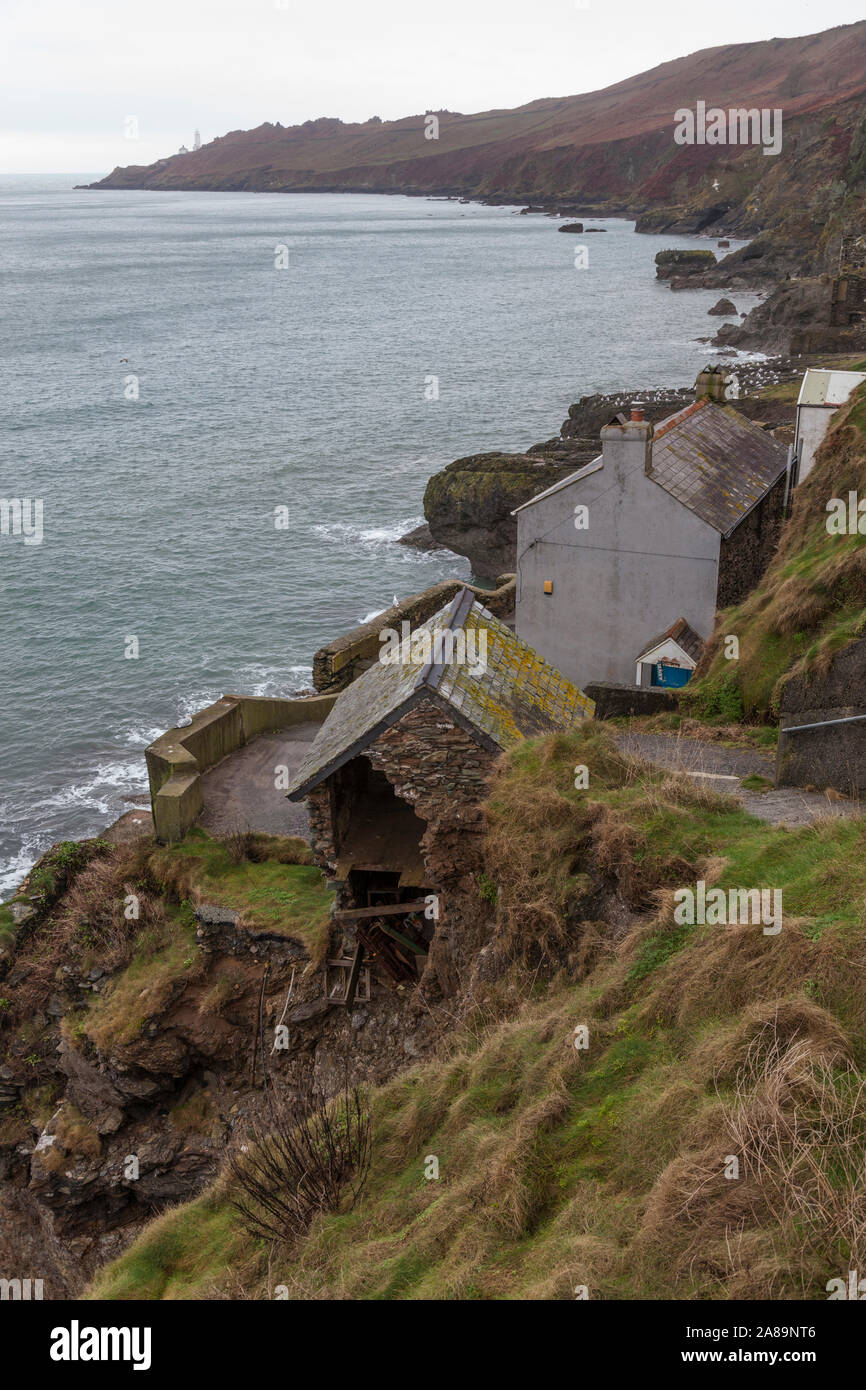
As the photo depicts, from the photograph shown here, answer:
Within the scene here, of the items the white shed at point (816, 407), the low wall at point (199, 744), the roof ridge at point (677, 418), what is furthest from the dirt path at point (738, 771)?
the roof ridge at point (677, 418)

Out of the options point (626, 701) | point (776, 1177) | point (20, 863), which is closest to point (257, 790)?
point (626, 701)

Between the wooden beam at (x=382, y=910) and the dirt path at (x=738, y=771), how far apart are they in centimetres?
340

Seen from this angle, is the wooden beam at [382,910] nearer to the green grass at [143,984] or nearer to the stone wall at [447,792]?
the stone wall at [447,792]

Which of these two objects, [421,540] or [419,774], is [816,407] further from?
[421,540]

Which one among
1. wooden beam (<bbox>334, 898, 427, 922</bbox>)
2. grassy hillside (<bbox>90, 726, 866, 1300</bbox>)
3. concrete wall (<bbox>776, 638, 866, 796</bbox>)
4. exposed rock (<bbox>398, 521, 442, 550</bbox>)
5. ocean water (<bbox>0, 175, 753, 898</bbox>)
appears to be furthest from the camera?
exposed rock (<bbox>398, 521, 442, 550</bbox>)

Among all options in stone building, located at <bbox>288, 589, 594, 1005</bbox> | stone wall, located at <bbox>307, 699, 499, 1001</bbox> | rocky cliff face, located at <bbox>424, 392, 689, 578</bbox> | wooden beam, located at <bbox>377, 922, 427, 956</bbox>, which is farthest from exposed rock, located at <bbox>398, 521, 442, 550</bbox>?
stone wall, located at <bbox>307, 699, 499, 1001</bbox>

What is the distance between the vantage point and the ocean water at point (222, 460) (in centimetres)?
3903

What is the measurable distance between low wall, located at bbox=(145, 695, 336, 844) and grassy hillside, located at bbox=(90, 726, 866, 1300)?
26.2 ft

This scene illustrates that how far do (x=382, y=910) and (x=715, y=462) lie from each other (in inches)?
656

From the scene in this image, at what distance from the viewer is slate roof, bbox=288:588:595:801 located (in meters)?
13.0

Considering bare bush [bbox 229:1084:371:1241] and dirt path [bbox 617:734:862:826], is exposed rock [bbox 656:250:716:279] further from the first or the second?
bare bush [bbox 229:1084:371:1241]

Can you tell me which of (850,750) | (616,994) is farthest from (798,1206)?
(850,750)

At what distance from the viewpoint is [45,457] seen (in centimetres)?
6681

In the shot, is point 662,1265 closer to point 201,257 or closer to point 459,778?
point 459,778
